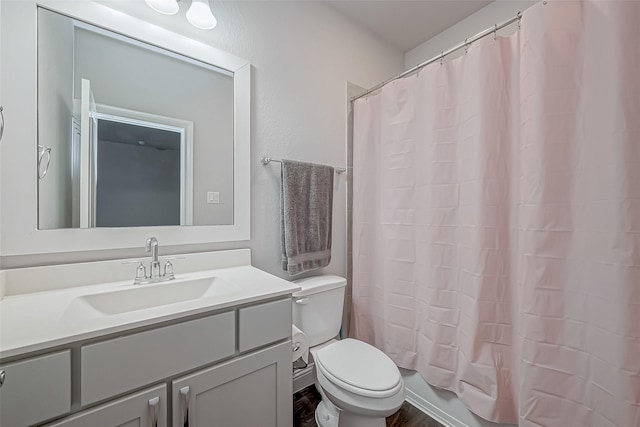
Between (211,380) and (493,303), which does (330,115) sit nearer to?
(493,303)

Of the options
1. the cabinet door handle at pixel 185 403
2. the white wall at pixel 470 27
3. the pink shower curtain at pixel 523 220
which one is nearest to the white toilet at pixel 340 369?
the pink shower curtain at pixel 523 220

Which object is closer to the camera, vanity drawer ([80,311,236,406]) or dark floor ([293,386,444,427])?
vanity drawer ([80,311,236,406])

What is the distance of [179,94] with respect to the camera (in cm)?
130

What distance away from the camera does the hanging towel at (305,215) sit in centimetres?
154

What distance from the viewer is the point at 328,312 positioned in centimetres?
156

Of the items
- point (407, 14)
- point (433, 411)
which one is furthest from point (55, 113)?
point (433, 411)

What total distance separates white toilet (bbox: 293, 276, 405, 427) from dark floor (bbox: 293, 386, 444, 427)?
0.08 metres

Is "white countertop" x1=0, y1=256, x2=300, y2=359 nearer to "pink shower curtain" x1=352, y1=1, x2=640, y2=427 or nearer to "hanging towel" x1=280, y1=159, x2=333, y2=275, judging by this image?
"hanging towel" x1=280, y1=159, x2=333, y2=275

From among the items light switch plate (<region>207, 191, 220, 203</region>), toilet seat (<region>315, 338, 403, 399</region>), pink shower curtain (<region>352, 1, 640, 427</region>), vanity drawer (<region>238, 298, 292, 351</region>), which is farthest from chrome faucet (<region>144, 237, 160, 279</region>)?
pink shower curtain (<region>352, 1, 640, 427</region>)

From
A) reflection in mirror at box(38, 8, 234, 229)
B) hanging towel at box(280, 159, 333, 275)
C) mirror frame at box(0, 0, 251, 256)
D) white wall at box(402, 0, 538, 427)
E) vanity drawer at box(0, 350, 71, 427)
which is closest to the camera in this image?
vanity drawer at box(0, 350, 71, 427)

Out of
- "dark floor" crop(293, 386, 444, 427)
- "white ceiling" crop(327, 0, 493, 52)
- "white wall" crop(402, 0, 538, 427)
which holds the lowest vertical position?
"dark floor" crop(293, 386, 444, 427)

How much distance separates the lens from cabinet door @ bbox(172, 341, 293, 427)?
829 millimetres

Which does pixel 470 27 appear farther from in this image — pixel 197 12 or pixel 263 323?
pixel 263 323

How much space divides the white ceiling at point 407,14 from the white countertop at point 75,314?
190cm
